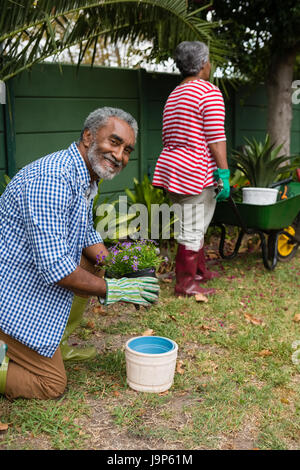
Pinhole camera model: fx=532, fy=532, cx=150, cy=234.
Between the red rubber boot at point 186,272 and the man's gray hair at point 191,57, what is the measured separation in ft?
4.71

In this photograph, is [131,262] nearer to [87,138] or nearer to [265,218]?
[87,138]

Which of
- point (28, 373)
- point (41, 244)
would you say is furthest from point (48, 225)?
point (28, 373)

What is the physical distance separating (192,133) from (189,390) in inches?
82.0

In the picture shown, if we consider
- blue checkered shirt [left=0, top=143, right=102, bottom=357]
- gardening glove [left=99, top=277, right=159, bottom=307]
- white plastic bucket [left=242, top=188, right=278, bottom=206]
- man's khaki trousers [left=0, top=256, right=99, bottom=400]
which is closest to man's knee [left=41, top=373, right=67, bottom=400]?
man's khaki trousers [left=0, top=256, right=99, bottom=400]

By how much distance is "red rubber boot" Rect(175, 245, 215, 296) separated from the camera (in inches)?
175

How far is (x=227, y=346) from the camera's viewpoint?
350cm

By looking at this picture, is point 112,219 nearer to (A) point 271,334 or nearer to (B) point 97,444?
(A) point 271,334

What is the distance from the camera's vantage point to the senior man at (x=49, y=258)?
2488mm

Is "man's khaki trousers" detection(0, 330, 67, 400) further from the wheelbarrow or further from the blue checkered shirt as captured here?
the wheelbarrow

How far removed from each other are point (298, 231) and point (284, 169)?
789 millimetres

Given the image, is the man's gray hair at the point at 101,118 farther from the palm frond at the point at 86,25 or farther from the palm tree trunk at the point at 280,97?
the palm tree trunk at the point at 280,97

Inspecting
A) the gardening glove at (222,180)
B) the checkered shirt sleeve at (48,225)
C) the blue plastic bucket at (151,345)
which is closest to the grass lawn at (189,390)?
the blue plastic bucket at (151,345)

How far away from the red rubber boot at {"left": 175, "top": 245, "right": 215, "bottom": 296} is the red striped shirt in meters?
0.54
